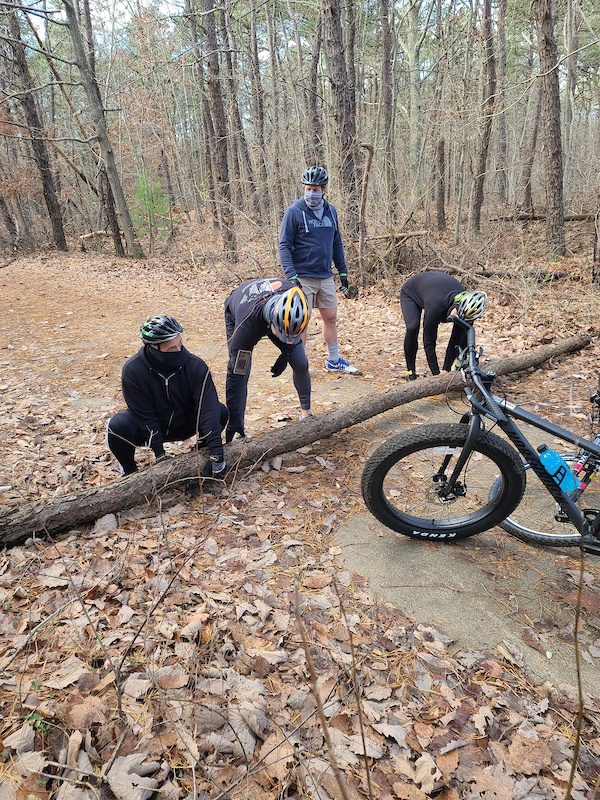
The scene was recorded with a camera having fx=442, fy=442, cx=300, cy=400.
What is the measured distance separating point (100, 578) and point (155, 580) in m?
0.33

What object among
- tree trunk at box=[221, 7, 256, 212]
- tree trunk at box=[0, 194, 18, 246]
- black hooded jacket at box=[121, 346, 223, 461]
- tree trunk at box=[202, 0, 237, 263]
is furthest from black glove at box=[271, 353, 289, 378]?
tree trunk at box=[0, 194, 18, 246]

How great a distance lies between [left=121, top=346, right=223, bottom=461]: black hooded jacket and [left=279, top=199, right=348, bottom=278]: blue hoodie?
8.49 feet

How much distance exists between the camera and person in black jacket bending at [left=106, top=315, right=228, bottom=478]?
3258 millimetres

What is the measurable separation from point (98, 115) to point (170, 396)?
1664 centimetres

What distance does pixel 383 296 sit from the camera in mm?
9758

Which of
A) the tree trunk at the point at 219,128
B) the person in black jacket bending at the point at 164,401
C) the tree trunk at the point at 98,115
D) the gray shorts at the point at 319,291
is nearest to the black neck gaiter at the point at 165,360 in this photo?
the person in black jacket bending at the point at 164,401

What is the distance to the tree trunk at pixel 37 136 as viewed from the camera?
675 inches

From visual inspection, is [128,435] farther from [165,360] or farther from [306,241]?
[306,241]

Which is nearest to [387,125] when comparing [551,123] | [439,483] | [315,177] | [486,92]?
[486,92]

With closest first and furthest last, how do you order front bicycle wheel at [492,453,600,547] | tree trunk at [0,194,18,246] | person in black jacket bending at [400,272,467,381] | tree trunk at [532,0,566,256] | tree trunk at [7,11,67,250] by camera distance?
1. front bicycle wheel at [492,453,600,547]
2. person in black jacket bending at [400,272,467,381]
3. tree trunk at [532,0,566,256]
4. tree trunk at [7,11,67,250]
5. tree trunk at [0,194,18,246]

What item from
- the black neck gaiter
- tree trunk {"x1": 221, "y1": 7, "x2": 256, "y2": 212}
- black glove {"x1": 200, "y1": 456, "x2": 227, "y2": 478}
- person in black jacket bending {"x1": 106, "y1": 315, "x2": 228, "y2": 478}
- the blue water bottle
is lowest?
black glove {"x1": 200, "y1": 456, "x2": 227, "y2": 478}

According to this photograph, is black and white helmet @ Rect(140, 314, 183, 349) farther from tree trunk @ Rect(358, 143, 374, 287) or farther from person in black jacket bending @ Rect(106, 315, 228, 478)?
tree trunk @ Rect(358, 143, 374, 287)

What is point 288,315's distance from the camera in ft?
11.2

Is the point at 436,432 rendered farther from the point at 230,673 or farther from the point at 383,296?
the point at 383,296
